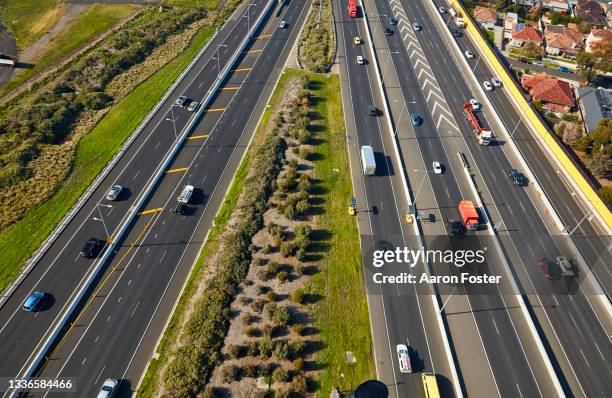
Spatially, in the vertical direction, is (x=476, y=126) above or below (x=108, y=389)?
above

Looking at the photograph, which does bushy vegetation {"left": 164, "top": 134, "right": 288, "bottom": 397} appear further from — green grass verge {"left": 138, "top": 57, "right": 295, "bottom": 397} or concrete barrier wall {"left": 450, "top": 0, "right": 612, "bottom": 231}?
concrete barrier wall {"left": 450, "top": 0, "right": 612, "bottom": 231}

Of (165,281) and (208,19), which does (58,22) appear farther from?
(165,281)

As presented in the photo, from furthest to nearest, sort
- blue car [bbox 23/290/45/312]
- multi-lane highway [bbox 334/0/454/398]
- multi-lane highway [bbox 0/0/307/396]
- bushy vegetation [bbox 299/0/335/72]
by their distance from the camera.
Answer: bushy vegetation [bbox 299/0/335/72] → blue car [bbox 23/290/45/312] → multi-lane highway [bbox 334/0/454/398] → multi-lane highway [bbox 0/0/307/396]

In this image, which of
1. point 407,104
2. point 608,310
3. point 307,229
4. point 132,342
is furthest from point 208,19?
point 608,310

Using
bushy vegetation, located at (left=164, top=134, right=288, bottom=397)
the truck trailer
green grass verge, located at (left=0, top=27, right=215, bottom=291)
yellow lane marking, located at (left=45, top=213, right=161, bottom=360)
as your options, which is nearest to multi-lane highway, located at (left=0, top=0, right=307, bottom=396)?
yellow lane marking, located at (left=45, top=213, right=161, bottom=360)

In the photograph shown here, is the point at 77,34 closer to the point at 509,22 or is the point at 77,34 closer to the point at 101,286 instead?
the point at 101,286

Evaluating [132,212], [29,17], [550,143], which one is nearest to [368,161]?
[550,143]
